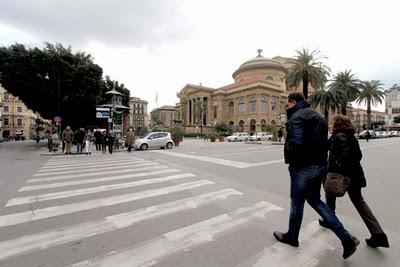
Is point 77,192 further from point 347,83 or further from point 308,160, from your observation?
point 347,83

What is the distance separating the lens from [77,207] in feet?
17.7

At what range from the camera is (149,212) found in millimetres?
5059

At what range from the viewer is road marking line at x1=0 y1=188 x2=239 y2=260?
11.8 feet

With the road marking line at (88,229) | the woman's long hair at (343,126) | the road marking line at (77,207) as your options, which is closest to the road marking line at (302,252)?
the woman's long hair at (343,126)

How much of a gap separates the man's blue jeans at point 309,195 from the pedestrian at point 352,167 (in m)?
0.45

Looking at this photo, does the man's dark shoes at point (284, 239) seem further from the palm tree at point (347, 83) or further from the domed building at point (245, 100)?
the domed building at point (245, 100)

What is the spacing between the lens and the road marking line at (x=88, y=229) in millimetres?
3600

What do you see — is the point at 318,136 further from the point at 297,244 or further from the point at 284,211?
the point at 284,211

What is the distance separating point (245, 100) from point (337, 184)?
70.9 meters


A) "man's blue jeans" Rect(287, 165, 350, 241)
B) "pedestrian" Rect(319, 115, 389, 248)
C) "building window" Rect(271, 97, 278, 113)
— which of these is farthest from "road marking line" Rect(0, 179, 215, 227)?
"building window" Rect(271, 97, 278, 113)

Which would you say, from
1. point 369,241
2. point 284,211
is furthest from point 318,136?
point 284,211

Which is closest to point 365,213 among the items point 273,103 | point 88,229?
point 88,229

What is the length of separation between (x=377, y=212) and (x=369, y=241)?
1.92m

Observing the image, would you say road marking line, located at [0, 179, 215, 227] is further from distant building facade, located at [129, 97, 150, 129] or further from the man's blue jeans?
distant building facade, located at [129, 97, 150, 129]
